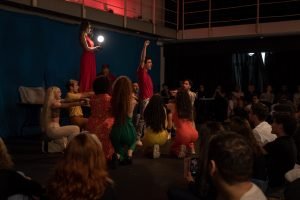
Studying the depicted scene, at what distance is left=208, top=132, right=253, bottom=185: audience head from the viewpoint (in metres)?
1.72

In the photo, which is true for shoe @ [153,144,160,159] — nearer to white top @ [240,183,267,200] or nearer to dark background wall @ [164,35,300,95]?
white top @ [240,183,267,200]

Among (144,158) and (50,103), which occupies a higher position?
(50,103)

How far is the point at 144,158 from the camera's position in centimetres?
599

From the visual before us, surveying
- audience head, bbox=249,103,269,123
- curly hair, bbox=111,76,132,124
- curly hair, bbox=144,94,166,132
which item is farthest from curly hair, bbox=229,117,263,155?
curly hair, bbox=144,94,166,132

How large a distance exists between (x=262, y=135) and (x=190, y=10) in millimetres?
8903

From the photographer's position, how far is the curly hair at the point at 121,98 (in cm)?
512

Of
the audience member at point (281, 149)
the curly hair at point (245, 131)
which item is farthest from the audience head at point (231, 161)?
the audience member at point (281, 149)

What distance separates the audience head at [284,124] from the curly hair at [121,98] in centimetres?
218

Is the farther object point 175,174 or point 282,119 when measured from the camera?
point 175,174

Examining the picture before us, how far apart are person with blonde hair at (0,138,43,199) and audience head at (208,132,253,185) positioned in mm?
1022

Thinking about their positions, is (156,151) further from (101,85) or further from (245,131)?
(245,131)

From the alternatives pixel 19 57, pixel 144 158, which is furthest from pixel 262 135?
pixel 19 57

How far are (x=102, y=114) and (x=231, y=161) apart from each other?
3.62 meters

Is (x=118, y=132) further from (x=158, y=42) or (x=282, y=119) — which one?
(x=158, y=42)
